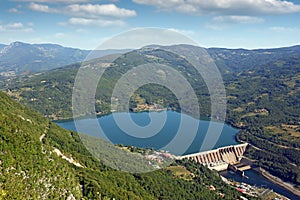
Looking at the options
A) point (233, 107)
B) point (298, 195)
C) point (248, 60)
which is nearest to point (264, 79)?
point (233, 107)

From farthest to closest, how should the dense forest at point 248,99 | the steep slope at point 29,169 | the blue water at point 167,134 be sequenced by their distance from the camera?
1. the dense forest at point 248,99
2. the blue water at point 167,134
3. the steep slope at point 29,169

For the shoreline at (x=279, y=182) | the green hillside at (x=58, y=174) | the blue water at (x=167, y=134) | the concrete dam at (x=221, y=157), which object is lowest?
the shoreline at (x=279, y=182)

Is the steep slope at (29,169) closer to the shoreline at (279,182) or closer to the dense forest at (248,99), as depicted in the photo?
the shoreline at (279,182)

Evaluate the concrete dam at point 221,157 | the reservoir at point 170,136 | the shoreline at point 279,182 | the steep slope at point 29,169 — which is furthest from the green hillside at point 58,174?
the concrete dam at point 221,157

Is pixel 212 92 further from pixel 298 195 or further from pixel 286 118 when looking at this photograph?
pixel 298 195

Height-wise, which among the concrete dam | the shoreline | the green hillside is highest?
the green hillside

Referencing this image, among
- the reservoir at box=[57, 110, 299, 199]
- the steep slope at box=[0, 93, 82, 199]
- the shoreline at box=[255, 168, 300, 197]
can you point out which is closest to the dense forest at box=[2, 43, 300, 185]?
the shoreline at box=[255, 168, 300, 197]

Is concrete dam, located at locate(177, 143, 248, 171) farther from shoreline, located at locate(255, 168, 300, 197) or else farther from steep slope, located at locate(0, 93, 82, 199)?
steep slope, located at locate(0, 93, 82, 199)
